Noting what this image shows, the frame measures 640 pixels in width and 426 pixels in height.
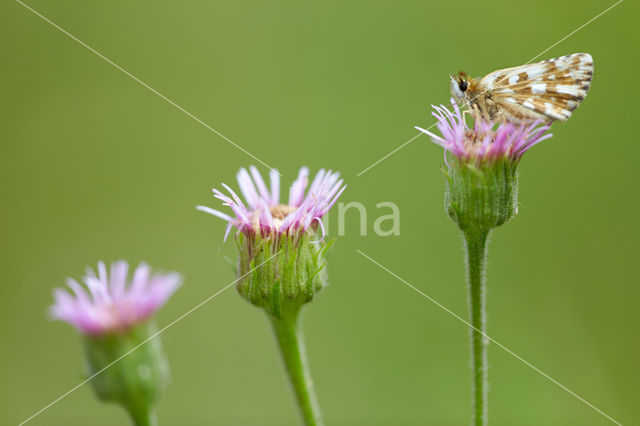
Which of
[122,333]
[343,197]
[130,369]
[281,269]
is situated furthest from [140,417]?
[343,197]

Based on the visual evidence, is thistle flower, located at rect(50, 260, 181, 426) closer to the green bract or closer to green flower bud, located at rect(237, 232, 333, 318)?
green flower bud, located at rect(237, 232, 333, 318)

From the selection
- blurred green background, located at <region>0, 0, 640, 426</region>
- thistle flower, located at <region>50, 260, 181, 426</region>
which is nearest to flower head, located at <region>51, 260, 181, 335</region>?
thistle flower, located at <region>50, 260, 181, 426</region>

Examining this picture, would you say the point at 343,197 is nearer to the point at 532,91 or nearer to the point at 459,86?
the point at 459,86

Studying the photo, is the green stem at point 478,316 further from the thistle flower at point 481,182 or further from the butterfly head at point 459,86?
the butterfly head at point 459,86

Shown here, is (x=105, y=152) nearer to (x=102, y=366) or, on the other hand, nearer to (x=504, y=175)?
(x=102, y=366)

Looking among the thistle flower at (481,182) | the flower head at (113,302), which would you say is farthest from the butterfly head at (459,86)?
the flower head at (113,302)

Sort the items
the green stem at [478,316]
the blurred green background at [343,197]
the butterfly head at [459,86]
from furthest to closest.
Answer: the blurred green background at [343,197] → the butterfly head at [459,86] → the green stem at [478,316]

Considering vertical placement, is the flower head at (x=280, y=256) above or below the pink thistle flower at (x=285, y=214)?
below
